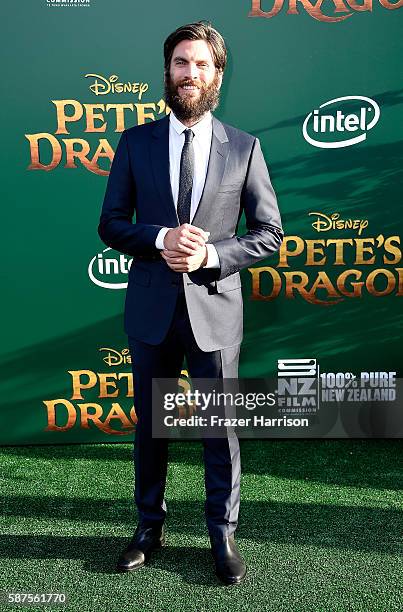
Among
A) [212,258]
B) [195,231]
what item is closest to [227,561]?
[212,258]

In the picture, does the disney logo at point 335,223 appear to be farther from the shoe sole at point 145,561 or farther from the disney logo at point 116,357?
the shoe sole at point 145,561

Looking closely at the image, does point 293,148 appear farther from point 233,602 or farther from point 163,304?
point 233,602

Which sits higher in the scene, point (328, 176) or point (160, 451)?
point (328, 176)

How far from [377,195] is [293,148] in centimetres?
54

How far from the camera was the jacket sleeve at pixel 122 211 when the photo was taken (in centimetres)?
261

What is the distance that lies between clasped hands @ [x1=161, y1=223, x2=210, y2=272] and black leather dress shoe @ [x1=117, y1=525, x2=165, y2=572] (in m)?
1.15

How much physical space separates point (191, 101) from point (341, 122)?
1620 millimetres

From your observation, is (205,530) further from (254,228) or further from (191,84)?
(191,84)

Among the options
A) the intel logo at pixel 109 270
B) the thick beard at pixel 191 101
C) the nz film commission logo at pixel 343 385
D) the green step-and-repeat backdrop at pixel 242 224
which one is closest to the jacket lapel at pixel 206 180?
the thick beard at pixel 191 101

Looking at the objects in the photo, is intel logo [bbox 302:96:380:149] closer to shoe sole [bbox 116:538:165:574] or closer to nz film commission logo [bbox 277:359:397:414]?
nz film commission logo [bbox 277:359:397:414]

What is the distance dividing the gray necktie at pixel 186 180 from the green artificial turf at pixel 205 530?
1396mm

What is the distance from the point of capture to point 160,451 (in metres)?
2.97

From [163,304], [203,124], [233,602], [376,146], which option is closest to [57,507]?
[233,602]

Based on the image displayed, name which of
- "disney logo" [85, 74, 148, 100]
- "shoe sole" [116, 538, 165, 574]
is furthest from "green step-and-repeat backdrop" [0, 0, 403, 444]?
"shoe sole" [116, 538, 165, 574]
